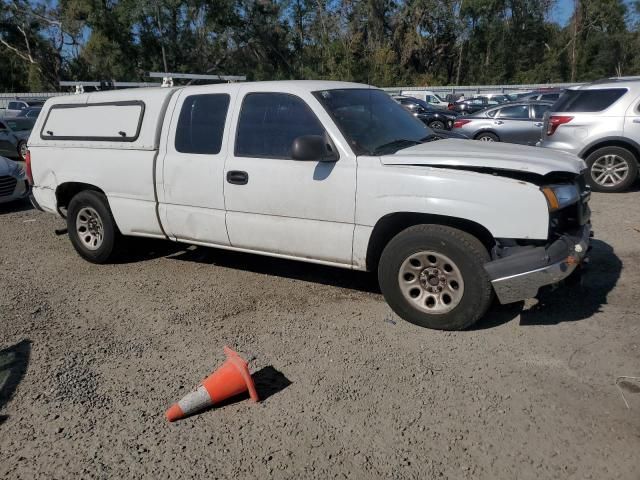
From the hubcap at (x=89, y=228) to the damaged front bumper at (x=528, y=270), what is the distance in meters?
4.12

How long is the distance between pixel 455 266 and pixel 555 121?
6.34 m

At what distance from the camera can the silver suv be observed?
880 cm

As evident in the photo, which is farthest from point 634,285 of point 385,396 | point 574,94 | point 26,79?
point 26,79

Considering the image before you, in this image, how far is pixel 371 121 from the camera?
15.8 feet

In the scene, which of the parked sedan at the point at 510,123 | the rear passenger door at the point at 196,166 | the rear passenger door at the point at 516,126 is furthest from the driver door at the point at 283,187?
the rear passenger door at the point at 516,126

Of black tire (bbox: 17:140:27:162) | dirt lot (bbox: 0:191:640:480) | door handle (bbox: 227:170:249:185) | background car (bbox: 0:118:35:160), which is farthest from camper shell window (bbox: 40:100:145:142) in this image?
black tire (bbox: 17:140:27:162)

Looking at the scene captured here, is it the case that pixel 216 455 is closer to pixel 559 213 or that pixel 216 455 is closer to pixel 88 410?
pixel 88 410

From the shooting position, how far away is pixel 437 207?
4.00m

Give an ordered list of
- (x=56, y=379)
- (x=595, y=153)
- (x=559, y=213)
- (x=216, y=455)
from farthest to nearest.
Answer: (x=595, y=153) → (x=559, y=213) → (x=56, y=379) → (x=216, y=455)

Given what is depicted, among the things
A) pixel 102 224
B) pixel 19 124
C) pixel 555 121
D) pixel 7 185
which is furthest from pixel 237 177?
pixel 19 124

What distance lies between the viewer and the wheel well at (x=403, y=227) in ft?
13.6

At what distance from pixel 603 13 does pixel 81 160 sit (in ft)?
202

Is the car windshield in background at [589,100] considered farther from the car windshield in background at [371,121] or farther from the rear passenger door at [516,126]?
the car windshield in background at [371,121]

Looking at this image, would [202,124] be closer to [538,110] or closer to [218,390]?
[218,390]
